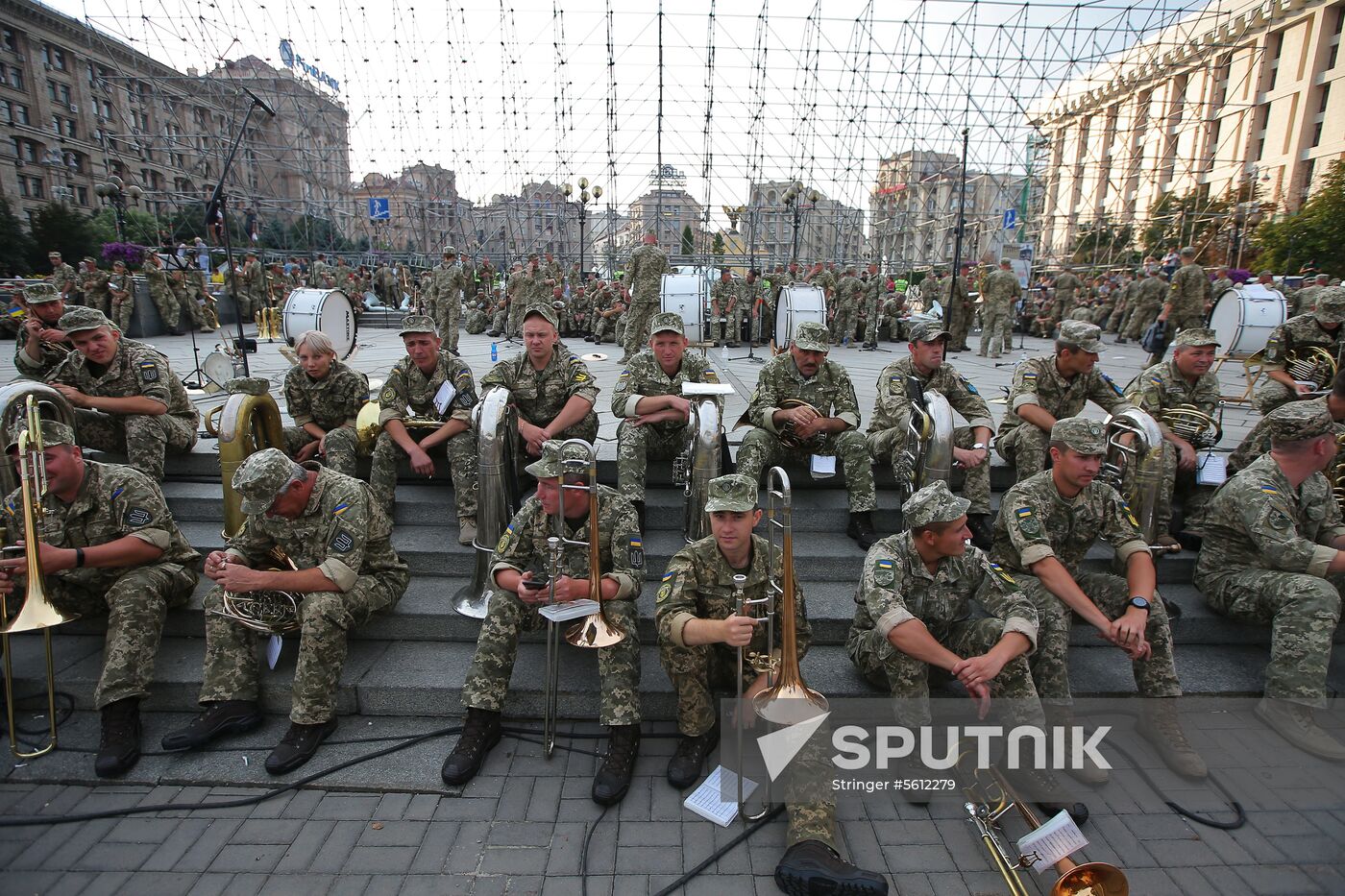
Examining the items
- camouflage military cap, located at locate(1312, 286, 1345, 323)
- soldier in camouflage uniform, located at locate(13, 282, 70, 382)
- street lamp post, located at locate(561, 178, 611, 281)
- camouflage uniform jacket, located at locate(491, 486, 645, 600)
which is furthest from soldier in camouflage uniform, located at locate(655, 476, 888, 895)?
street lamp post, located at locate(561, 178, 611, 281)

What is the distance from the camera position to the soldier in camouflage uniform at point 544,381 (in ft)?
14.9

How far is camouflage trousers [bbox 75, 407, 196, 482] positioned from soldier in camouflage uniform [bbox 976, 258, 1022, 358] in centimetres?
1337

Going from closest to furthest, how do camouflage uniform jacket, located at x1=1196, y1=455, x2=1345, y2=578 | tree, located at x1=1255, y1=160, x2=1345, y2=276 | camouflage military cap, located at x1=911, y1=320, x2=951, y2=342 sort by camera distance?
camouflage uniform jacket, located at x1=1196, y1=455, x2=1345, y2=578 → camouflage military cap, located at x1=911, y1=320, x2=951, y2=342 → tree, located at x1=1255, y1=160, x2=1345, y2=276

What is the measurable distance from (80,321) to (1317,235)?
24.4 m

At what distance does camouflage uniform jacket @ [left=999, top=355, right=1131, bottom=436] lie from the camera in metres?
4.64

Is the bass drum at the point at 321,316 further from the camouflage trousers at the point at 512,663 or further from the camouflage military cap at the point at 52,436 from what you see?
the camouflage trousers at the point at 512,663

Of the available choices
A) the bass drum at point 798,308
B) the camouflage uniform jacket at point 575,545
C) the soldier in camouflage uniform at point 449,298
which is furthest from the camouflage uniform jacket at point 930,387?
the soldier in camouflage uniform at point 449,298

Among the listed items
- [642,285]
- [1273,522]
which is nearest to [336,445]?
[1273,522]

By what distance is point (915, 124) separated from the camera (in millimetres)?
22734

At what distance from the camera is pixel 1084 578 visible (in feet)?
11.6

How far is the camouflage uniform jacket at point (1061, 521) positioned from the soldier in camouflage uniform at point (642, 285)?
26.6 ft

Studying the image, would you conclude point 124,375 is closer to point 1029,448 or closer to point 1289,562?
point 1029,448

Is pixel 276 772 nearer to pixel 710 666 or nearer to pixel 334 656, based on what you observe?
pixel 334 656

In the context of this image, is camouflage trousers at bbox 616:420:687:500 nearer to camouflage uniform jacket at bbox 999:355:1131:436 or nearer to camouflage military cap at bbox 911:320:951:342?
camouflage military cap at bbox 911:320:951:342
